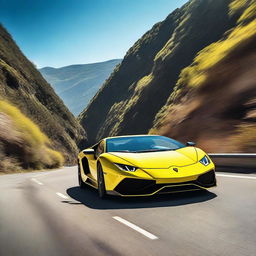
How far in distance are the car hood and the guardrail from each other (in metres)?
3.03

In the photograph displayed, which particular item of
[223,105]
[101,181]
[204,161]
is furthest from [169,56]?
[204,161]

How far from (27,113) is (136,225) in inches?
1662

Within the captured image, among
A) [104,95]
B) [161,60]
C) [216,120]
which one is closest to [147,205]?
[216,120]

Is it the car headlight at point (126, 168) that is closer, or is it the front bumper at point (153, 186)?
the front bumper at point (153, 186)

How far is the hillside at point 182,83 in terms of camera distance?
1013 inches

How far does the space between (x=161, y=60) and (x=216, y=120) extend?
38558 mm

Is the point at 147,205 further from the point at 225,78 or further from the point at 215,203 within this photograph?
the point at 225,78

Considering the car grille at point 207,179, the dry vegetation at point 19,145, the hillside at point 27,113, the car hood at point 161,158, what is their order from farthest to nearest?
the hillside at point 27,113
the dry vegetation at point 19,145
the car hood at point 161,158
the car grille at point 207,179

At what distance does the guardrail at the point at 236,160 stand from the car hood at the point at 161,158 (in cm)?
303

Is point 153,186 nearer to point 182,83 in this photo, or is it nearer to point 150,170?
point 150,170

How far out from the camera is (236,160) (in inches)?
443

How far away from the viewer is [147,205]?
702 cm

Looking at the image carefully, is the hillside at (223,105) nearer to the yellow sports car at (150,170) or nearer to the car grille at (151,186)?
the yellow sports car at (150,170)

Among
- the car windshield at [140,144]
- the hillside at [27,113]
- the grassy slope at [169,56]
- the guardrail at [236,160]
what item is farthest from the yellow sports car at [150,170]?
the grassy slope at [169,56]
